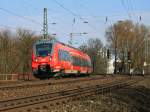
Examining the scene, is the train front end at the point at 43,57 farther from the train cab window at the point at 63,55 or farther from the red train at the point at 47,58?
the train cab window at the point at 63,55

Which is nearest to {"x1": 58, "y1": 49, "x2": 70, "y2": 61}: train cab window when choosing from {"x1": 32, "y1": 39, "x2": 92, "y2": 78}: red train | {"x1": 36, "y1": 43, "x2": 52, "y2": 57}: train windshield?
{"x1": 32, "y1": 39, "x2": 92, "y2": 78}: red train

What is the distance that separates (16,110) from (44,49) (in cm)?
2596

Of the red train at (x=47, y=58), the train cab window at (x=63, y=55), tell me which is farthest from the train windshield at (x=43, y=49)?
the train cab window at (x=63, y=55)

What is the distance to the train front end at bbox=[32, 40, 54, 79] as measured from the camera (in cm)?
3941

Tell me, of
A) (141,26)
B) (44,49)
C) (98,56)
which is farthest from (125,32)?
(44,49)

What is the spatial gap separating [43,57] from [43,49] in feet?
2.41

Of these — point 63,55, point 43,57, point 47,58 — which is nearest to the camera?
point 47,58

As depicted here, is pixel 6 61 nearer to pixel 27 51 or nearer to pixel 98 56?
pixel 27 51

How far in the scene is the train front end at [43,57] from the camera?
39406 millimetres

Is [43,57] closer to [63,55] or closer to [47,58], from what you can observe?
[47,58]

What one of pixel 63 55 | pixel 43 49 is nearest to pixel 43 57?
pixel 43 49

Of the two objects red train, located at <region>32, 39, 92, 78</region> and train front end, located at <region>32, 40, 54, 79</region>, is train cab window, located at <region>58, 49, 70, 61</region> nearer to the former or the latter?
red train, located at <region>32, 39, 92, 78</region>

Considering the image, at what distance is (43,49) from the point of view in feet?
130

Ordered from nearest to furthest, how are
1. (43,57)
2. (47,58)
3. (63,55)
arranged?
(47,58)
(43,57)
(63,55)
